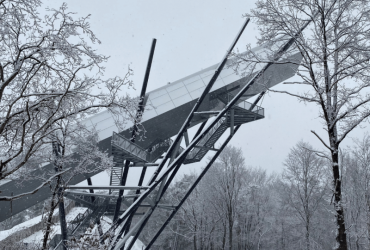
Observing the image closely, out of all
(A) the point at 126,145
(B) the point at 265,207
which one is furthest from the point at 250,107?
(B) the point at 265,207

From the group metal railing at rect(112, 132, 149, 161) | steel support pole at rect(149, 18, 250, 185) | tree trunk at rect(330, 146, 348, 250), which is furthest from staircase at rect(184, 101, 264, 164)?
tree trunk at rect(330, 146, 348, 250)

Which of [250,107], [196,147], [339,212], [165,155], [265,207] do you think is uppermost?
[250,107]

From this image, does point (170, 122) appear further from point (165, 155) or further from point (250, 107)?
point (250, 107)

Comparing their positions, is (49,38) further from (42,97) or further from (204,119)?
(204,119)

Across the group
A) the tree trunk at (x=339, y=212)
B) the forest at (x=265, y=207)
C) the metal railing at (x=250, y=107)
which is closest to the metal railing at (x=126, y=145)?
the metal railing at (x=250, y=107)

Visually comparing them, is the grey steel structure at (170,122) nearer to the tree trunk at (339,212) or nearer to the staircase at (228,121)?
the staircase at (228,121)

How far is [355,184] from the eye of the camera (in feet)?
83.9

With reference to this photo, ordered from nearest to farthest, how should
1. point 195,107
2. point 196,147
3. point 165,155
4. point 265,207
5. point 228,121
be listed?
point 195,107 < point 165,155 < point 228,121 < point 196,147 < point 265,207

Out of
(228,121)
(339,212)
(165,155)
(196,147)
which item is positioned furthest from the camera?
(196,147)

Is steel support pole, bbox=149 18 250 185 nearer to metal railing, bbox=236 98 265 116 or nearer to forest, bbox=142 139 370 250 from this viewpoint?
metal railing, bbox=236 98 265 116

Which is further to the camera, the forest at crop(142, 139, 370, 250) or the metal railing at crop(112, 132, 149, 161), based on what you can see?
the forest at crop(142, 139, 370, 250)

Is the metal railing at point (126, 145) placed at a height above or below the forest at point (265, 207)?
above

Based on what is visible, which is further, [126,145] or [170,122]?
[170,122]

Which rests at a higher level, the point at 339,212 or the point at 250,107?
the point at 250,107
